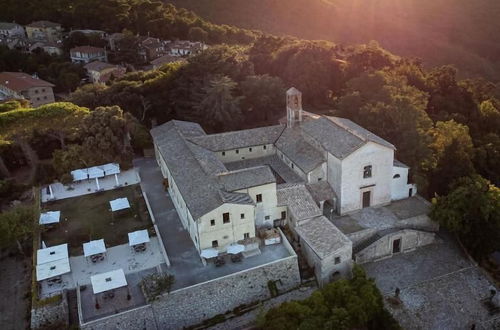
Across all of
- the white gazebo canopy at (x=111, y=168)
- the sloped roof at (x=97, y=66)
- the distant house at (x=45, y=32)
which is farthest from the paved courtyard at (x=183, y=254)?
the distant house at (x=45, y=32)

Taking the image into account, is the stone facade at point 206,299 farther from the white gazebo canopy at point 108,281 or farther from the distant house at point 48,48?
the distant house at point 48,48

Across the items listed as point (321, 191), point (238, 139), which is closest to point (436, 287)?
point (321, 191)

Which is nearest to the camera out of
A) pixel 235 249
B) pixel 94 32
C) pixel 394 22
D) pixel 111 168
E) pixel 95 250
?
pixel 235 249

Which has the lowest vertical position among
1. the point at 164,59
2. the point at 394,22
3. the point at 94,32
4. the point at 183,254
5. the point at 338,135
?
the point at 183,254

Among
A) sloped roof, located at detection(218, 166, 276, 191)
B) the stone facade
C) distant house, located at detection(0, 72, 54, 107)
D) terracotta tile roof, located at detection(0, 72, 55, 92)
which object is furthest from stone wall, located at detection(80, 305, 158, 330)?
terracotta tile roof, located at detection(0, 72, 55, 92)

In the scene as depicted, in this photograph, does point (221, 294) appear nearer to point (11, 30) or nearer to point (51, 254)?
point (51, 254)

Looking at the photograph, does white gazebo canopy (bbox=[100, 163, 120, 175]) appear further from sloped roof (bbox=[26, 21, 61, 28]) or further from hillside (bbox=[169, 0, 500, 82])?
hillside (bbox=[169, 0, 500, 82])

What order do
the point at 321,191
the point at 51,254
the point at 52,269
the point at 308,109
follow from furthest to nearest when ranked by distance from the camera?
the point at 308,109
the point at 321,191
the point at 51,254
the point at 52,269
